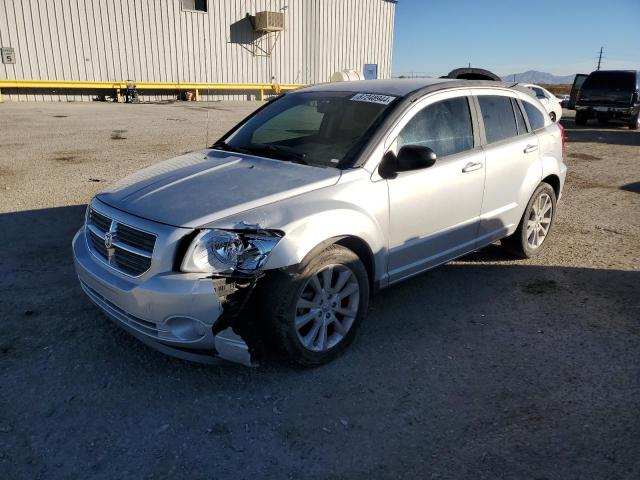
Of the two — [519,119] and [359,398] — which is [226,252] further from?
[519,119]

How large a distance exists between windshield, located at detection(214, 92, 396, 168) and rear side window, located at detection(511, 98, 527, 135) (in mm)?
1607

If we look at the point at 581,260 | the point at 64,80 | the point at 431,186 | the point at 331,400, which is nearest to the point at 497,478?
the point at 331,400

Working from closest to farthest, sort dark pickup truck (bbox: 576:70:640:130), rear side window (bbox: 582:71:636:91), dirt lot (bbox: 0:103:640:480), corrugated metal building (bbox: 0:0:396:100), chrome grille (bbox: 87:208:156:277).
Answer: dirt lot (bbox: 0:103:640:480) → chrome grille (bbox: 87:208:156:277) → dark pickup truck (bbox: 576:70:640:130) → rear side window (bbox: 582:71:636:91) → corrugated metal building (bbox: 0:0:396:100)

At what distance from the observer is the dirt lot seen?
2.46m

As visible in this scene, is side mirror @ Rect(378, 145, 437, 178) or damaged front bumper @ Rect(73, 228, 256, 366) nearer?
damaged front bumper @ Rect(73, 228, 256, 366)

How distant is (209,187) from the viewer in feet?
10.7

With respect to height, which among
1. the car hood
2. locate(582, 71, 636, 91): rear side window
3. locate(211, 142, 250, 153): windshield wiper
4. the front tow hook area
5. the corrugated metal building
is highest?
the corrugated metal building

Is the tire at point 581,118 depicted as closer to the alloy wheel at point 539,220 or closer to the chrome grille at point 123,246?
the alloy wheel at point 539,220

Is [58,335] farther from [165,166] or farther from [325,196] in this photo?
[325,196]

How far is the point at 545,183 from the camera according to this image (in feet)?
16.8

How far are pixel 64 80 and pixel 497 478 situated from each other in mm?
24497

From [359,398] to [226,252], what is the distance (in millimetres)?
1114

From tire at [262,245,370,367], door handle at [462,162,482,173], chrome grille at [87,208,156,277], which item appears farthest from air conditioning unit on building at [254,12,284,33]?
tire at [262,245,370,367]

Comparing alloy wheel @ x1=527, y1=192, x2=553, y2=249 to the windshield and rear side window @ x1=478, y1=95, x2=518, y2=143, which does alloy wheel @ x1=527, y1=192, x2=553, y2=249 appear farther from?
the windshield
